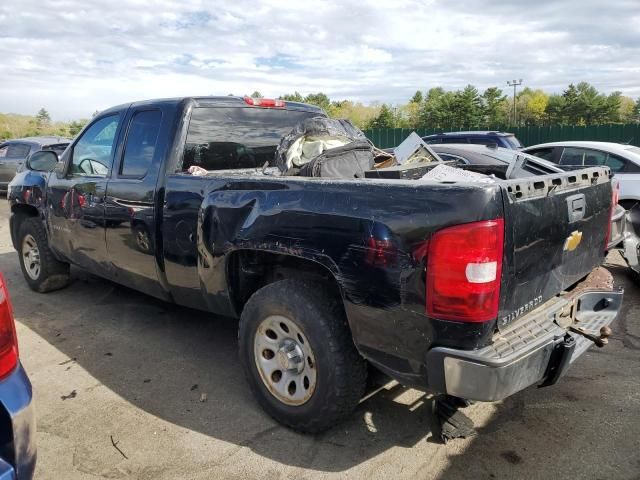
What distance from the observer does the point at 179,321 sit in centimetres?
480

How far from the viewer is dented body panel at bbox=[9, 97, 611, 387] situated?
89.4 inches

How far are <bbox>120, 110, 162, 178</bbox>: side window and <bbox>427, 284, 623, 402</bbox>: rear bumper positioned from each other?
2650 millimetres

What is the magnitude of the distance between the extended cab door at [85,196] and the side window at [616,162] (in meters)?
7.00

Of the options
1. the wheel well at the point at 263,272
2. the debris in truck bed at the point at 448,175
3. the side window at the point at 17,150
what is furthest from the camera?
the side window at the point at 17,150

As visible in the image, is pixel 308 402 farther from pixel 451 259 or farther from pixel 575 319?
pixel 575 319

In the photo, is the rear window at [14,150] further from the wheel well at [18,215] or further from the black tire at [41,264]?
the black tire at [41,264]

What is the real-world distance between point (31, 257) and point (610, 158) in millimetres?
8128

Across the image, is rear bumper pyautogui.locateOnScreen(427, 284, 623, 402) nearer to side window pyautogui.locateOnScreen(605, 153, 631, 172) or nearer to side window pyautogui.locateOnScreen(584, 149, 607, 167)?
side window pyautogui.locateOnScreen(605, 153, 631, 172)

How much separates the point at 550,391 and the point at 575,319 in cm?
78

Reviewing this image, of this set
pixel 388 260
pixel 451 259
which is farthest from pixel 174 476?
pixel 451 259

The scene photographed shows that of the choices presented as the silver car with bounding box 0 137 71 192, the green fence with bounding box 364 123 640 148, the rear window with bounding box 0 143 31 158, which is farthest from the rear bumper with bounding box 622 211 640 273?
the green fence with bounding box 364 123 640 148

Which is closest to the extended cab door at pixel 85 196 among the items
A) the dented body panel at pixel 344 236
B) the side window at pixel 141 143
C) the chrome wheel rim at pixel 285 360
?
the dented body panel at pixel 344 236

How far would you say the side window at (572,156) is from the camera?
8.54 meters

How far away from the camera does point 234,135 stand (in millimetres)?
4090
